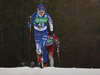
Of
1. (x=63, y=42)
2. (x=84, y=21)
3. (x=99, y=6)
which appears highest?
(x=99, y=6)

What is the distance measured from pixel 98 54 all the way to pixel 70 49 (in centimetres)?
84

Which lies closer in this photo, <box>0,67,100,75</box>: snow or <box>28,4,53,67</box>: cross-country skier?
<box>0,67,100,75</box>: snow

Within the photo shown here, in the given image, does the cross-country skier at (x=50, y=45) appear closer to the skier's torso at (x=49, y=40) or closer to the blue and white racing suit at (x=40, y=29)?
the skier's torso at (x=49, y=40)

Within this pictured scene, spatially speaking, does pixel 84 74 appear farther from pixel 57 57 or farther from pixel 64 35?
pixel 64 35

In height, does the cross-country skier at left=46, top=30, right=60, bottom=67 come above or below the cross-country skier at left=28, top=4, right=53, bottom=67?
below

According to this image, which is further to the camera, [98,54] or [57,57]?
[98,54]

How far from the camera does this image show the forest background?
175 inches

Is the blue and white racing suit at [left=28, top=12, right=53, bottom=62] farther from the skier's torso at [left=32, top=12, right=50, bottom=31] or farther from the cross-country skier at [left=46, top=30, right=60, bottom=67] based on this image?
the cross-country skier at [left=46, top=30, right=60, bottom=67]

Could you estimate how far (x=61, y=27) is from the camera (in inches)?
177

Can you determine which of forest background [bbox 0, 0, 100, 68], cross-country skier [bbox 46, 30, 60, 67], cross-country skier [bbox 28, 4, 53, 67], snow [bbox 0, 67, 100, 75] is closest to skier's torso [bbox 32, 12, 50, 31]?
cross-country skier [bbox 28, 4, 53, 67]

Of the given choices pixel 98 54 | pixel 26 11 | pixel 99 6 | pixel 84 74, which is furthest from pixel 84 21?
pixel 84 74

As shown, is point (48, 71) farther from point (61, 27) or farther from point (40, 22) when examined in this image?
point (61, 27)

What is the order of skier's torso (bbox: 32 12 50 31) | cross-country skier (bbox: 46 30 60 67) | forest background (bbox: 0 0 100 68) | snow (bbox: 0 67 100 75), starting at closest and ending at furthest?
1. snow (bbox: 0 67 100 75)
2. skier's torso (bbox: 32 12 50 31)
3. cross-country skier (bbox: 46 30 60 67)
4. forest background (bbox: 0 0 100 68)

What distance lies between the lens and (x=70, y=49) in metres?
4.55
